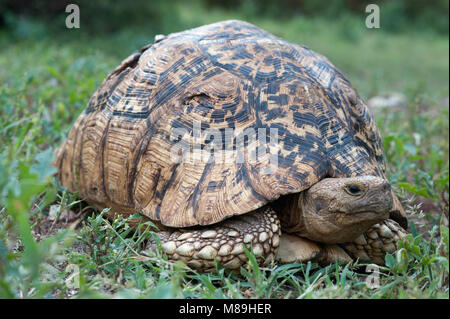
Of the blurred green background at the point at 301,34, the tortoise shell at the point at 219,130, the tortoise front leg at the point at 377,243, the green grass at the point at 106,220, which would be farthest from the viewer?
the blurred green background at the point at 301,34

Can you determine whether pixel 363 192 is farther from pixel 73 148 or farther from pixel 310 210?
pixel 73 148

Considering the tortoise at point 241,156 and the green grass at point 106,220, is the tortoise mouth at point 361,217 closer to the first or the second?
the tortoise at point 241,156

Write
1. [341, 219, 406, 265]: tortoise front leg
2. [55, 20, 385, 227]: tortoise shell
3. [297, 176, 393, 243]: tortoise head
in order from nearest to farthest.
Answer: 1. [297, 176, 393, 243]: tortoise head
2. [55, 20, 385, 227]: tortoise shell
3. [341, 219, 406, 265]: tortoise front leg

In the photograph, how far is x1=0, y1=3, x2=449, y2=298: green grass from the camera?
6.02ft

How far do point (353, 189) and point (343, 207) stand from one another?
0.34ft

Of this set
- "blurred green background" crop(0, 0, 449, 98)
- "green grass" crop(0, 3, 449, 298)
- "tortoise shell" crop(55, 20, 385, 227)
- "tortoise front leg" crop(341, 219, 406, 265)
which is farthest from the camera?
"blurred green background" crop(0, 0, 449, 98)

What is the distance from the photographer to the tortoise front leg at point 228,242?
93.2 inches

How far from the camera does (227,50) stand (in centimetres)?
286

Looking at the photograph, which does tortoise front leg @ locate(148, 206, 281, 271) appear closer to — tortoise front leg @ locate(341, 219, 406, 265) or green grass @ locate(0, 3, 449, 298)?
green grass @ locate(0, 3, 449, 298)

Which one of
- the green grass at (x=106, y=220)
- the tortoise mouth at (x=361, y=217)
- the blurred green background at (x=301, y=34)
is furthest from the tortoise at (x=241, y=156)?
the blurred green background at (x=301, y=34)

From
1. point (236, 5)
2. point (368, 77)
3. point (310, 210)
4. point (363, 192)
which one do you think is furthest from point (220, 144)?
point (236, 5)

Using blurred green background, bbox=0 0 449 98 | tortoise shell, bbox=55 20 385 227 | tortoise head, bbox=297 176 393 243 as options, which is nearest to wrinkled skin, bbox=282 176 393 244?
tortoise head, bbox=297 176 393 243

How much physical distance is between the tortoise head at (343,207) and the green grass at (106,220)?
7.3 inches

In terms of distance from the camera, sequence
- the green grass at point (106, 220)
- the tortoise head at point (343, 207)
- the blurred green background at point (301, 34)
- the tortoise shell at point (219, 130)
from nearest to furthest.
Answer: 1. the green grass at point (106, 220)
2. the tortoise head at point (343, 207)
3. the tortoise shell at point (219, 130)
4. the blurred green background at point (301, 34)
